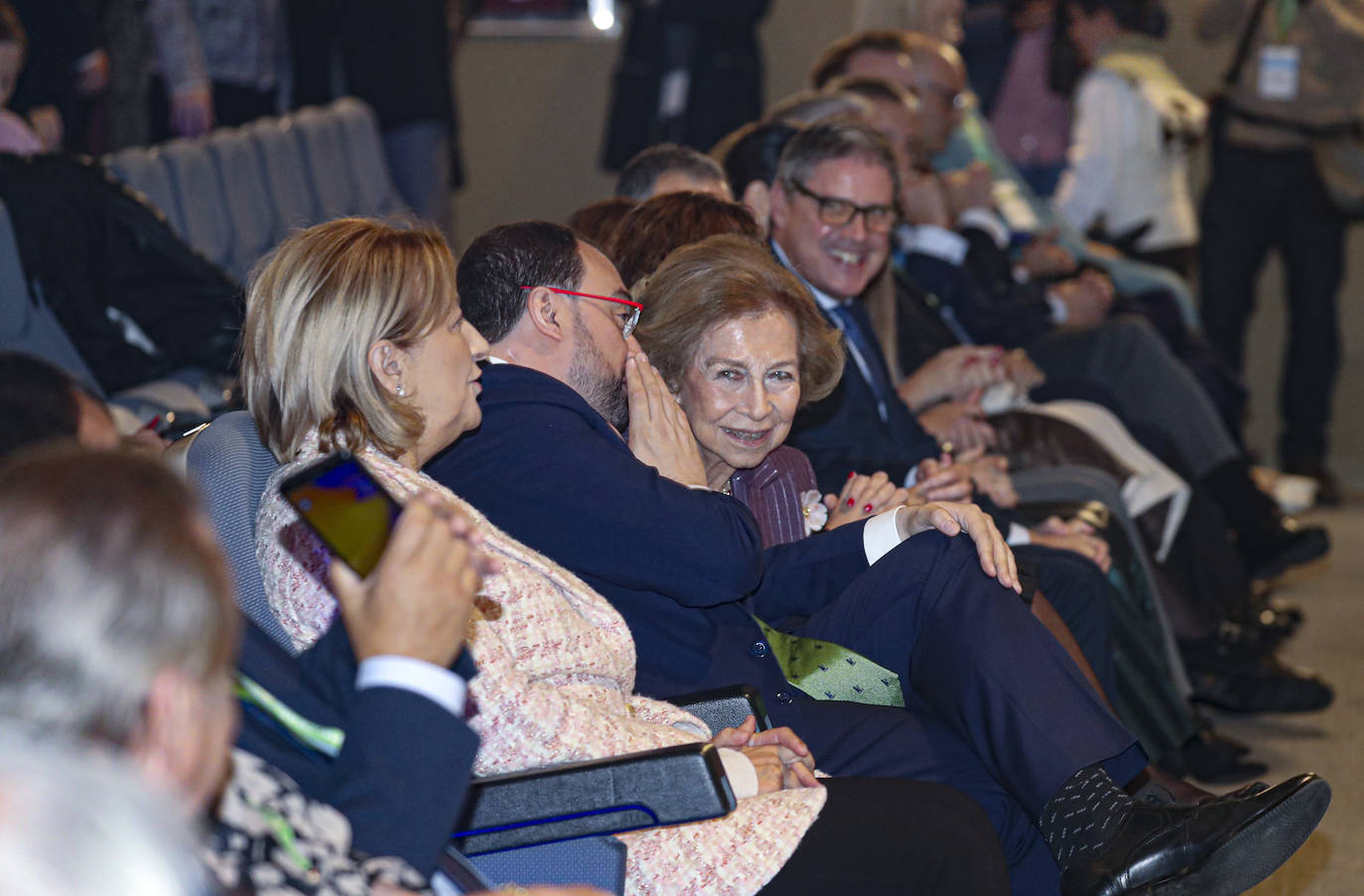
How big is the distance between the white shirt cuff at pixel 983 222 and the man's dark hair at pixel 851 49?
52cm

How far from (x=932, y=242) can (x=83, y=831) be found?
3.54 m

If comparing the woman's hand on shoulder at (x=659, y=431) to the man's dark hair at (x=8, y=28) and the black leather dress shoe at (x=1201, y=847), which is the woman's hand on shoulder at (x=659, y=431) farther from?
→ the man's dark hair at (x=8, y=28)

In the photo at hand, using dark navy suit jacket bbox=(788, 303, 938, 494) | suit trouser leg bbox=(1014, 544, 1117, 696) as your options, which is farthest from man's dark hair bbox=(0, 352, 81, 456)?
suit trouser leg bbox=(1014, 544, 1117, 696)

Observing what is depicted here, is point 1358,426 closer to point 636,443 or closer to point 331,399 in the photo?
point 636,443

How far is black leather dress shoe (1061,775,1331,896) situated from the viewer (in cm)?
184

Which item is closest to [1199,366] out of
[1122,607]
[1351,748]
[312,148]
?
[1351,748]

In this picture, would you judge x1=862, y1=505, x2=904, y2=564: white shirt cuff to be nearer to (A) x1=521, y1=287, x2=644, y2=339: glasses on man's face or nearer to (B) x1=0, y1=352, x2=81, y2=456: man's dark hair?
(A) x1=521, y1=287, x2=644, y2=339: glasses on man's face

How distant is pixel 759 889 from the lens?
5.39 ft

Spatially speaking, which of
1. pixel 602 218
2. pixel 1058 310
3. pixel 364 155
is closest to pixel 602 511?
pixel 602 218

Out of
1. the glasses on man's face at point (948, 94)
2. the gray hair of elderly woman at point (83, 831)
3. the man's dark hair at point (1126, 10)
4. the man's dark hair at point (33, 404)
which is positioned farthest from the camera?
the man's dark hair at point (1126, 10)

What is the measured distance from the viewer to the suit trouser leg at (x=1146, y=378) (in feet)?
12.5

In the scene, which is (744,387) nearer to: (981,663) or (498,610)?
(981,663)

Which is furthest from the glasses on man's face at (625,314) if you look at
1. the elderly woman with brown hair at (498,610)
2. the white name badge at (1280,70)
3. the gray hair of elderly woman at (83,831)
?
the white name badge at (1280,70)

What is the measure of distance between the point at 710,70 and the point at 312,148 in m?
1.71
